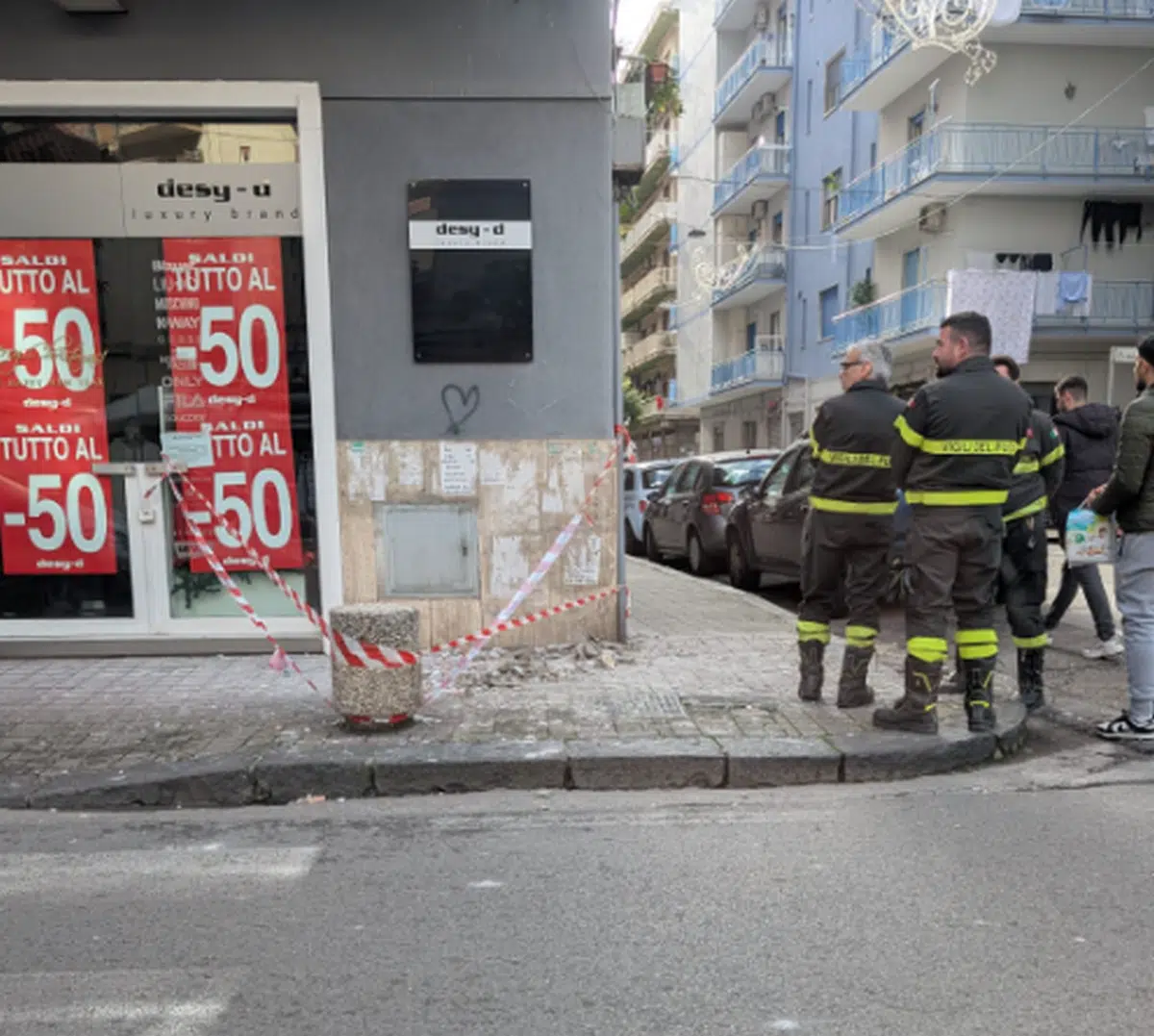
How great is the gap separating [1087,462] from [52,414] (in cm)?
730

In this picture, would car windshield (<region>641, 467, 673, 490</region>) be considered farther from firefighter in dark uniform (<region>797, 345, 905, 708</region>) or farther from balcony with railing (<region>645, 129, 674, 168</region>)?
balcony with railing (<region>645, 129, 674, 168</region>)

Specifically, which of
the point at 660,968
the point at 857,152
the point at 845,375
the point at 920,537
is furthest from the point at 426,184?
the point at 857,152

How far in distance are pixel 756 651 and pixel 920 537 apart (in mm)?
2244

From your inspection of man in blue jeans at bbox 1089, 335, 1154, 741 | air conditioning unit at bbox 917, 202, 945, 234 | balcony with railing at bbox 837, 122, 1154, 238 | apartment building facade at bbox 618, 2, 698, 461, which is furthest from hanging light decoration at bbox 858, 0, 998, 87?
apartment building facade at bbox 618, 2, 698, 461

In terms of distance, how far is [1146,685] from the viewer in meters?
4.67

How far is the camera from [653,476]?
15359 millimetres

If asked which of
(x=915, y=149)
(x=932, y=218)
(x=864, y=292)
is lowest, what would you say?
(x=864, y=292)

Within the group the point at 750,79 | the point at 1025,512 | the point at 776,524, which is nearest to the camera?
the point at 1025,512

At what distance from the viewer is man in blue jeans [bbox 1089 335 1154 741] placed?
4559 mm

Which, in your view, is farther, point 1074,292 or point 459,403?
point 1074,292

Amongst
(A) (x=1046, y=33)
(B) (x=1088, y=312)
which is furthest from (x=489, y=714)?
(A) (x=1046, y=33)

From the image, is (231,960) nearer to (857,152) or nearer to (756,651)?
(756,651)

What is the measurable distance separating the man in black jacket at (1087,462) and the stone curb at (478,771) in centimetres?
263

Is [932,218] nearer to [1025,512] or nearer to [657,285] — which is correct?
[1025,512]
